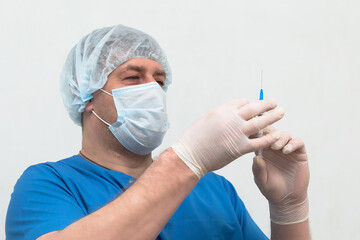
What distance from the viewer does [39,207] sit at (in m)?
1.03

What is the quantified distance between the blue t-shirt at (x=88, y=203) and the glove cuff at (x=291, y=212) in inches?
4.3

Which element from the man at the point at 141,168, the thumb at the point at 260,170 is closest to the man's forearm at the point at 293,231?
the man at the point at 141,168

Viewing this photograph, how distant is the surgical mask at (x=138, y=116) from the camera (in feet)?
4.39

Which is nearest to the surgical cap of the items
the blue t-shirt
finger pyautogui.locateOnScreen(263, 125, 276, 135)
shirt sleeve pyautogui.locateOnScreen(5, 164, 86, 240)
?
the blue t-shirt

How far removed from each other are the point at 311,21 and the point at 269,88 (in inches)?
15.2

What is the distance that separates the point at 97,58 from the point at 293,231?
2.49 feet

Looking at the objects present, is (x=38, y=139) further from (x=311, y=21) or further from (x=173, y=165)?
(x=311, y=21)

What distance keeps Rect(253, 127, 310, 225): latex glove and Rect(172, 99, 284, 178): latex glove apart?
0.25 metres

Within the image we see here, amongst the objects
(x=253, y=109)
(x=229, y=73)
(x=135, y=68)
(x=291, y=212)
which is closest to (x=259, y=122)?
(x=253, y=109)

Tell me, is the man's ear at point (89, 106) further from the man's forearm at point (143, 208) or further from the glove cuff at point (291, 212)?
the glove cuff at point (291, 212)

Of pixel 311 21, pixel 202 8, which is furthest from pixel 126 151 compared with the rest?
pixel 311 21

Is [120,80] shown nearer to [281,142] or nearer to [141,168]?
[141,168]

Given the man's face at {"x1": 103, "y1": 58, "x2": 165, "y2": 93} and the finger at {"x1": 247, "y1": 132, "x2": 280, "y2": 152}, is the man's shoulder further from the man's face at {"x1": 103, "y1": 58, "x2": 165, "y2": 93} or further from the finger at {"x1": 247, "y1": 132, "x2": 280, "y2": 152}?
the finger at {"x1": 247, "y1": 132, "x2": 280, "y2": 152}

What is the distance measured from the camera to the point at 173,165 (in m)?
0.97
